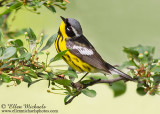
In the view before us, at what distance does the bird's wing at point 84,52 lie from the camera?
80.3 inches

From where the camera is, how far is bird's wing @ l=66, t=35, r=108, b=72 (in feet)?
6.69

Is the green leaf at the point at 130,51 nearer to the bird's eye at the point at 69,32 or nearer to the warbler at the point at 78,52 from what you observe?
the warbler at the point at 78,52

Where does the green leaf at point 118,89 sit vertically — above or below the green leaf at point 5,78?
below

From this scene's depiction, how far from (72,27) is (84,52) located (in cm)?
16

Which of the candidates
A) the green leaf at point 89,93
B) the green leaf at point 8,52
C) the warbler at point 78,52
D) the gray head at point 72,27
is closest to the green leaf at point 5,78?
the green leaf at point 8,52

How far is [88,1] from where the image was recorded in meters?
5.23

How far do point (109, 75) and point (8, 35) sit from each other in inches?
38.8

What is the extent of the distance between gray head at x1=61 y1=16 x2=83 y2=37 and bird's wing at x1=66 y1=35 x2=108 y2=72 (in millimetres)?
43

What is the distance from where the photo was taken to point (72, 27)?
2.04 meters

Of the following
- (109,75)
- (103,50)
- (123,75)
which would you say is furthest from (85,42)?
(103,50)

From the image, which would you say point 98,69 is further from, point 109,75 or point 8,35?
point 8,35

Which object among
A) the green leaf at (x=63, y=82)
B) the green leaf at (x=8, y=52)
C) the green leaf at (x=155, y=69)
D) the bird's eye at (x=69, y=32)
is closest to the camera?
the green leaf at (x=8, y=52)

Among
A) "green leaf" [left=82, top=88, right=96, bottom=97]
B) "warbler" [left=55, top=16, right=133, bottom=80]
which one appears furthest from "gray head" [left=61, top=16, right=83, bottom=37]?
"green leaf" [left=82, top=88, right=96, bottom=97]

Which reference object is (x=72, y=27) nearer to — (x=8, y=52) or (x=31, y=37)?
(x=31, y=37)
